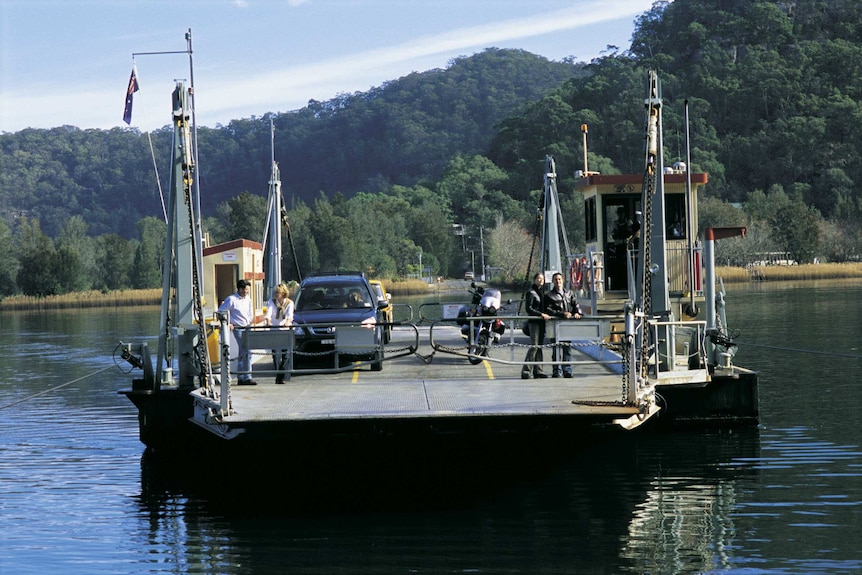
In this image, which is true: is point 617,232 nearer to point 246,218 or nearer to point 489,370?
point 489,370

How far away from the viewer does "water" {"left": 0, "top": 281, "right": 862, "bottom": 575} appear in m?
11.2

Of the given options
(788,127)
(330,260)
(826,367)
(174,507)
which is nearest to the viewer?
(174,507)

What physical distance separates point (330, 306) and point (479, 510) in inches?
320

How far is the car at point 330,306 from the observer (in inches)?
755

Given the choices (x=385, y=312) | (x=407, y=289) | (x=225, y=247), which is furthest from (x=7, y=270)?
(x=385, y=312)

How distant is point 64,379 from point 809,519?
23209 millimetres

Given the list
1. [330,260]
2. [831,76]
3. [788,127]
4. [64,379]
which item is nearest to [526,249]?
[330,260]

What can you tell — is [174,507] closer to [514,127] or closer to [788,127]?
[788,127]

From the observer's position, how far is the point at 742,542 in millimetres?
11547

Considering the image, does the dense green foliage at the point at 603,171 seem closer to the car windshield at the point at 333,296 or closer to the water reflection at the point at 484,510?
the car windshield at the point at 333,296

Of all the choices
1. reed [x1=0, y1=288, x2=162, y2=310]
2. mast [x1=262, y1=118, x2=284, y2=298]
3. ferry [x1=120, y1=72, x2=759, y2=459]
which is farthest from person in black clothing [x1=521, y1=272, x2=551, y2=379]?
reed [x1=0, y1=288, x2=162, y2=310]

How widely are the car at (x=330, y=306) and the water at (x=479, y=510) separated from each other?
315 cm

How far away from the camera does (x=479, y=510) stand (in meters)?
13.2

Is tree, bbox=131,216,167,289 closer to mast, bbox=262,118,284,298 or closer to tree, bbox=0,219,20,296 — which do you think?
tree, bbox=0,219,20,296
